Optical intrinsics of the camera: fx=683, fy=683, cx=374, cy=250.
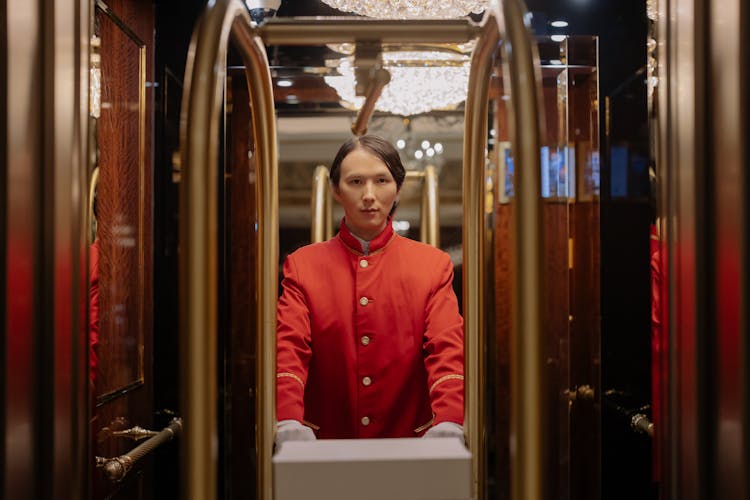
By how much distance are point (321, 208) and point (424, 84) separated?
424 mm

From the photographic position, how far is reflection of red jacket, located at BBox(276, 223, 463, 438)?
1522 millimetres

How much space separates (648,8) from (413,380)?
3.42ft

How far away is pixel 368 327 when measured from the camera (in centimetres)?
153

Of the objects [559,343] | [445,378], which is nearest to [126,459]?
[445,378]

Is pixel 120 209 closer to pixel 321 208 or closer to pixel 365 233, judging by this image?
pixel 321 208

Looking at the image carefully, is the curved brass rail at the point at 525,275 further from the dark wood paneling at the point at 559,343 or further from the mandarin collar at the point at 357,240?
the dark wood paneling at the point at 559,343

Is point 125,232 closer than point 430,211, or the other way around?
point 430,211

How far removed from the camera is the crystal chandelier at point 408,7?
5.07ft

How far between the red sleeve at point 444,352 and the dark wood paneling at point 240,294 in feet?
1.98

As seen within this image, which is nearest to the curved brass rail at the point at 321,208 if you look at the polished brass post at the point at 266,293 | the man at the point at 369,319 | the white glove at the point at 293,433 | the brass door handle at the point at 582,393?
the man at the point at 369,319

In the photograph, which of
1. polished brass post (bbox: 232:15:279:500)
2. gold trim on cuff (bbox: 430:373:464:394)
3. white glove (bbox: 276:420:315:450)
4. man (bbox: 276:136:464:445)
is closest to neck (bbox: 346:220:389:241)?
man (bbox: 276:136:464:445)

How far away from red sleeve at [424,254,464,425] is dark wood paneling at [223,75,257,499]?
603mm

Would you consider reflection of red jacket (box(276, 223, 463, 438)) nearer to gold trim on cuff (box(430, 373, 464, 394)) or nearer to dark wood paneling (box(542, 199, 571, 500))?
gold trim on cuff (box(430, 373, 464, 394))

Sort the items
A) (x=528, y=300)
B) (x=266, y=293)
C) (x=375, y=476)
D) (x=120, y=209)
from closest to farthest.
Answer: (x=528, y=300), (x=375, y=476), (x=266, y=293), (x=120, y=209)
